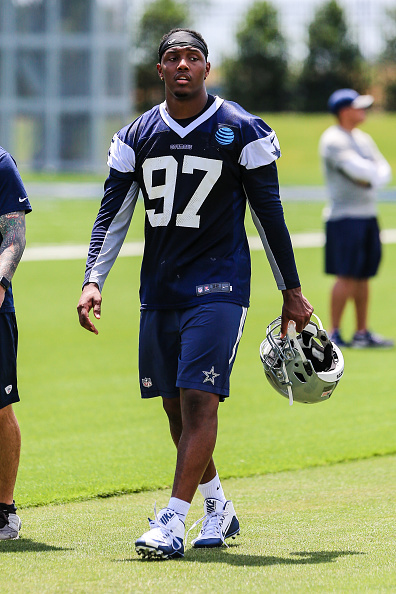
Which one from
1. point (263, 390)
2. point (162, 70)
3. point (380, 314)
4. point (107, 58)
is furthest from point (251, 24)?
point (162, 70)

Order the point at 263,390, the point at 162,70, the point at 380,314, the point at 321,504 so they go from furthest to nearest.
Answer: the point at 380,314
the point at 263,390
the point at 321,504
the point at 162,70

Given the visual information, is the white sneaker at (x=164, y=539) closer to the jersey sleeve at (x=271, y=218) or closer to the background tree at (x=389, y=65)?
the jersey sleeve at (x=271, y=218)

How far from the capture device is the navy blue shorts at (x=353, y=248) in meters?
11.0

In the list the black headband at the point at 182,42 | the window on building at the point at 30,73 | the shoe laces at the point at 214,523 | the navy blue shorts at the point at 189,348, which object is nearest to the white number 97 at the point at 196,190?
the navy blue shorts at the point at 189,348

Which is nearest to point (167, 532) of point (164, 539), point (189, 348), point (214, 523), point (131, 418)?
point (164, 539)

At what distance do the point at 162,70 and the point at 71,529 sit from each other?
6.96 ft

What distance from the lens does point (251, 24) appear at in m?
58.6

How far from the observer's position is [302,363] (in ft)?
15.6

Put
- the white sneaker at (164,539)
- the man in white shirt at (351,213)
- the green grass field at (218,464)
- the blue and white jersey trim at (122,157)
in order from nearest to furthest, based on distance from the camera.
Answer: the green grass field at (218,464) → the white sneaker at (164,539) → the blue and white jersey trim at (122,157) → the man in white shirt at (351,213)

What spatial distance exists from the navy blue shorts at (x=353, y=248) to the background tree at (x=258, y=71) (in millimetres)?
46952

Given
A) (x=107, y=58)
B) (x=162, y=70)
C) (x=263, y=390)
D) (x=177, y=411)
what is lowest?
(x=263, y=390)

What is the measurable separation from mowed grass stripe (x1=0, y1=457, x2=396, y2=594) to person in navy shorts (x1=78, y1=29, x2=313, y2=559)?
34 centimetres

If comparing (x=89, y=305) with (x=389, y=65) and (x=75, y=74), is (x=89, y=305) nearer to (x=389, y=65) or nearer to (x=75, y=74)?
(x=75, y=74)

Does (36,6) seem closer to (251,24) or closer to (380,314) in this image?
(251,24)
